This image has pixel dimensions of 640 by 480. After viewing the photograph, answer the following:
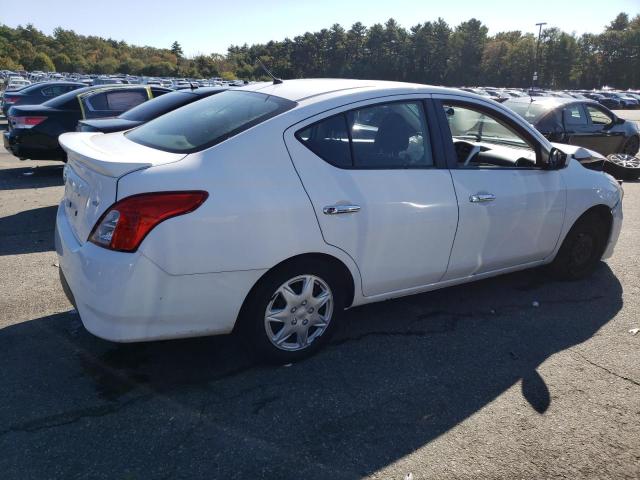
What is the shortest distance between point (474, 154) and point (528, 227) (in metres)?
0.72

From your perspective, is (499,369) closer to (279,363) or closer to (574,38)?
(279,363)

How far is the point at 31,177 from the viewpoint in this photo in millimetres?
9547

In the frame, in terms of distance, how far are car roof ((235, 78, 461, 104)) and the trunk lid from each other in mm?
892

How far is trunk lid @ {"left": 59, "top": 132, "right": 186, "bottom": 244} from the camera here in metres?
2.81

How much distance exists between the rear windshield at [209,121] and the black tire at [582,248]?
285 centimetres

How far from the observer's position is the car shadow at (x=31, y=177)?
28.9ft

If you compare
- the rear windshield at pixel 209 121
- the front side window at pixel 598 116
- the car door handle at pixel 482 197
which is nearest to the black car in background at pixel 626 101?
the front side window at pixel 598 116

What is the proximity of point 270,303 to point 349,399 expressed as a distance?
0.69 meters

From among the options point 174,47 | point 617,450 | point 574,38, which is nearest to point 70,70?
point 174,47

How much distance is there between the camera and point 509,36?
125438mm

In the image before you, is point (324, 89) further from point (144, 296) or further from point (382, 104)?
point (144, 296)

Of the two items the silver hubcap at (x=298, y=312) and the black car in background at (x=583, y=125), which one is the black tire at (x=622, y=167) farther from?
the silver hubcap at (x=298, y=312)

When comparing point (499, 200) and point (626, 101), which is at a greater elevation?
point (499, 200)

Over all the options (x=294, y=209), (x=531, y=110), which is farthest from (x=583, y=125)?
(x=294, y=209)
